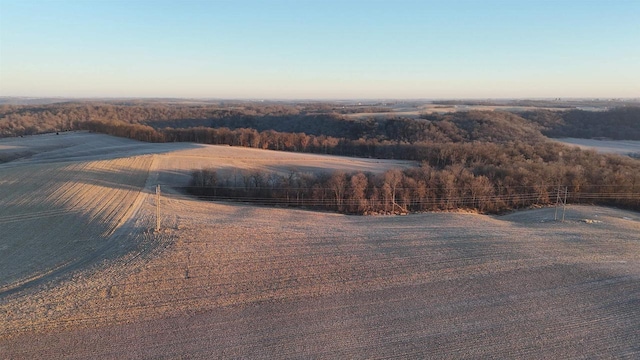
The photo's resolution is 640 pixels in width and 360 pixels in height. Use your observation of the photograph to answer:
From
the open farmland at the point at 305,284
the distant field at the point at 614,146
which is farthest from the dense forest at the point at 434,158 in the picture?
the distant field at the point at 614,146

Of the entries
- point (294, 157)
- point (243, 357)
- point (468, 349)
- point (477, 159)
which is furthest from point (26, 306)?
point (477, 159)

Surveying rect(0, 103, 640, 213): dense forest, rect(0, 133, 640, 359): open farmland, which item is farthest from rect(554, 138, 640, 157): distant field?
rect(0, 133, 640, 359): open farmland

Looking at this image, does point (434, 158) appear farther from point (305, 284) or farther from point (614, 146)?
point (305, 284)

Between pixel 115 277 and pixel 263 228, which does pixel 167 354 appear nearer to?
pixel 115 277

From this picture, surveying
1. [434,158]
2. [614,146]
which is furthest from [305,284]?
[614,146]

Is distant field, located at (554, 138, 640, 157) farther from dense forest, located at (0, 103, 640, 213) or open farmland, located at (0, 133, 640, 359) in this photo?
open farmland, located at (0, 133, 640, 359)

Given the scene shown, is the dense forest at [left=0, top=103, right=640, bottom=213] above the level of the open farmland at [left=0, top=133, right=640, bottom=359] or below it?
above
